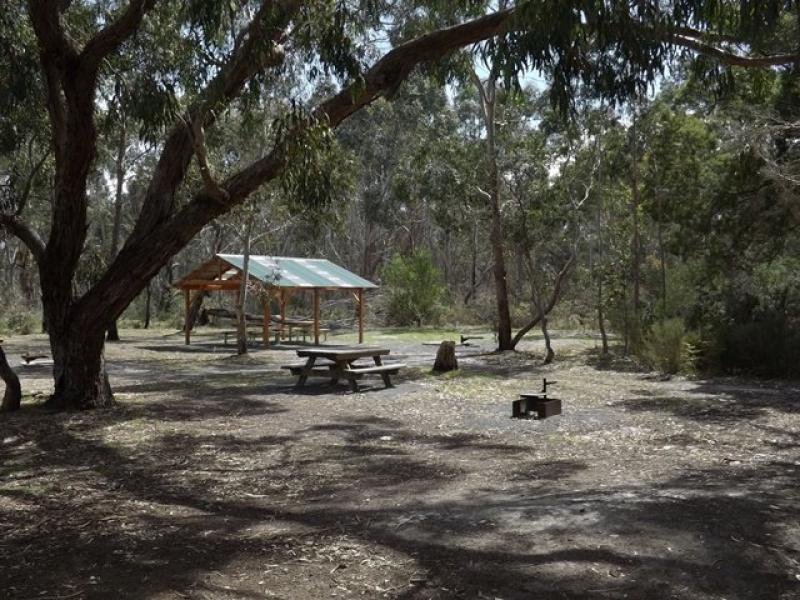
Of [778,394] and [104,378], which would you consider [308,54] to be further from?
[778,394]

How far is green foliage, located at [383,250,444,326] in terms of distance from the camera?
1406 inches

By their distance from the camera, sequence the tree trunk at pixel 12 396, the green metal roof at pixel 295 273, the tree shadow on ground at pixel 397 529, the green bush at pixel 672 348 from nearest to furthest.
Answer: the tree shadow on ground at pixel 397 529
the tree trunk at pixel 12 396
the green bush at pixel 672 348
the green metal roof at pixel 295 273

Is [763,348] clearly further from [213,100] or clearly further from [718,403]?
[213,100]

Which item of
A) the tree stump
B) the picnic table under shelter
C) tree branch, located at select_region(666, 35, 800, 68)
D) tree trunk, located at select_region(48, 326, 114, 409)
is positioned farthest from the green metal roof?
tree branch, located at select_region(666, 35, 800, 68)

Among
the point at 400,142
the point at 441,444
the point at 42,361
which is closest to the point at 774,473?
the point at 441,444

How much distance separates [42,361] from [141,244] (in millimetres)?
10871

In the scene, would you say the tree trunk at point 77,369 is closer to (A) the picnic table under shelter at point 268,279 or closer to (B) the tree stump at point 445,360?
(B) the tree stump at point 445,360

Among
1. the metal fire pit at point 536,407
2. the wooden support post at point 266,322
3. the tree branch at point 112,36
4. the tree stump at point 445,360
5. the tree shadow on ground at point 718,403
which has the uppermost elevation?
the tree branch at point 112,36

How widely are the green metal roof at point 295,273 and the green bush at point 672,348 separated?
11.9 metres

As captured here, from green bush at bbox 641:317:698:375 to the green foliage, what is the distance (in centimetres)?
2008

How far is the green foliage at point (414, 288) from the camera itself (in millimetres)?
35719

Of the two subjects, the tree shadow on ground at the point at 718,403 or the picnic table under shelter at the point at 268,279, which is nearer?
the tree shadow on ground at the point at 718,403

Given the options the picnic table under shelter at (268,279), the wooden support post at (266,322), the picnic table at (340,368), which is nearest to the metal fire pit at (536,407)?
the picnic table at (340,368)

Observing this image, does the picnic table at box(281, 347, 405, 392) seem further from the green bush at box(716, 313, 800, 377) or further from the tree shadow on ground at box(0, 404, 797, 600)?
the green bush at box(716, 313, 800, 377)
